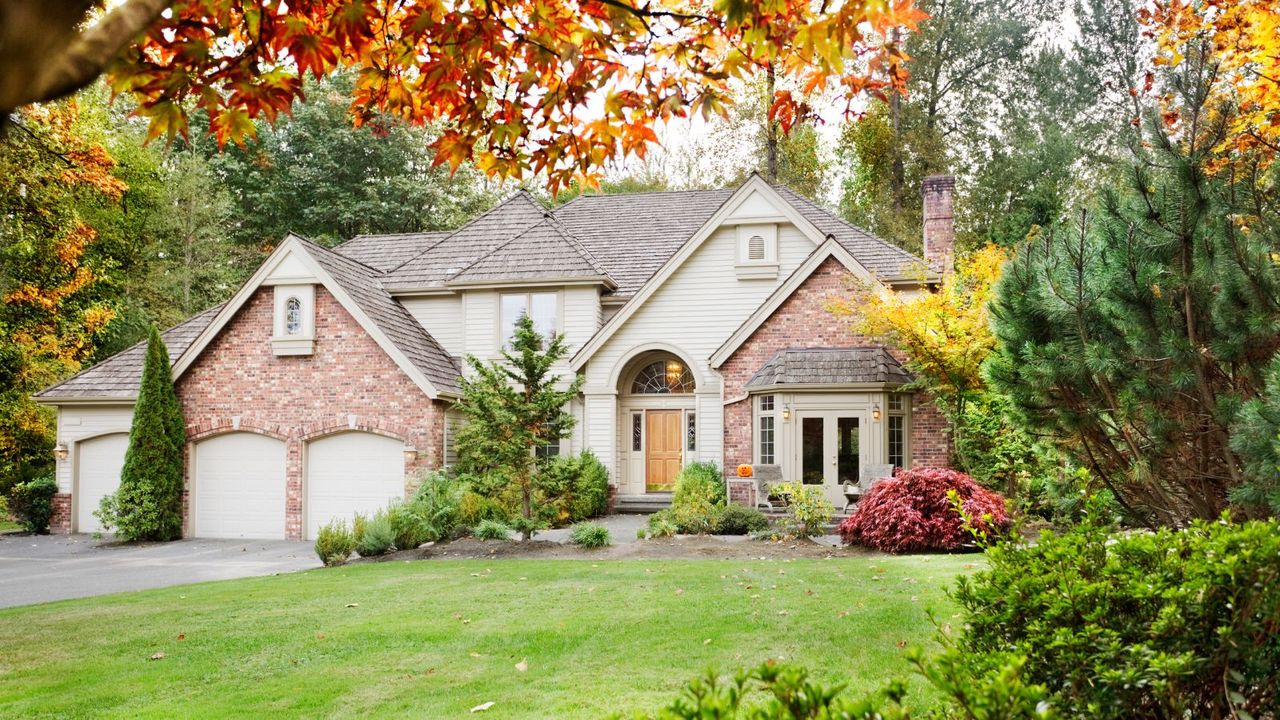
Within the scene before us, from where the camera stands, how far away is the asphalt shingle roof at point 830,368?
19.1 m

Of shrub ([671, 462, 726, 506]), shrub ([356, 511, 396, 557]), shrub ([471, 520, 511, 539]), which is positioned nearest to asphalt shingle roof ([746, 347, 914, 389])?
shrub ([671, 462, 726, 506])

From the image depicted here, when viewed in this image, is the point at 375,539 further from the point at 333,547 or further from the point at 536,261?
the point at 536,261

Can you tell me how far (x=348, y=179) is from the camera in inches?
1577

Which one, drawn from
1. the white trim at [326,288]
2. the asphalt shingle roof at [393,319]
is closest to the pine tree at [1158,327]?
the white trim at [326,288]

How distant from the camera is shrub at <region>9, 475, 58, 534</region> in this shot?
68.0ft

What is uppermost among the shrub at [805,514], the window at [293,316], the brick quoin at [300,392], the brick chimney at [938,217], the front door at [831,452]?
the brick chimney at [938,217]

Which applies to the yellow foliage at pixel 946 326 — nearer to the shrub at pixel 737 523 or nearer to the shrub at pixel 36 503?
the shrub at pixel 737 523

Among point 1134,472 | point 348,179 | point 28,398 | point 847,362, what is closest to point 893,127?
point 847,362

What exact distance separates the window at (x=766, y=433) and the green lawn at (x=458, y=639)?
846 cm

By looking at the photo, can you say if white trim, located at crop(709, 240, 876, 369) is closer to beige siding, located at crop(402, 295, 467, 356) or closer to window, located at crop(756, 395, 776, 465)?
window, located at crop(756, 395, 776, 465)

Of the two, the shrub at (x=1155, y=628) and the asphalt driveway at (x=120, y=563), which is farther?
the asphalt driveway at (x=120, y=563)

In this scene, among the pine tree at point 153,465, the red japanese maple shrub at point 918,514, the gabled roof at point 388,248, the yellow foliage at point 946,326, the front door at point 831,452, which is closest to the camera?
the red japanese maple shrub at point 918,514

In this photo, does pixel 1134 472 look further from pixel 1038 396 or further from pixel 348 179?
pixel 348 179

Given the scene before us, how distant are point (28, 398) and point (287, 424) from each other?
28.5 ft
